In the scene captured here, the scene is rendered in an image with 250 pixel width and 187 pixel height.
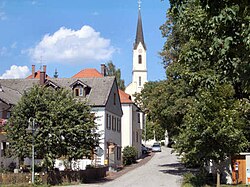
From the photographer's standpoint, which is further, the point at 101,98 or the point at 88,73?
the point at 88,73

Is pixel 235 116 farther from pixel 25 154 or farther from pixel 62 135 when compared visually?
pixel 25 154

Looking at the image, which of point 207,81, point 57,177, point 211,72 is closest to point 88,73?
point 57,177

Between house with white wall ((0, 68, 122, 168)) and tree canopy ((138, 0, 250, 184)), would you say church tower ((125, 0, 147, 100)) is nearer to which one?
house with white wall ((0, 68, 122, 168))

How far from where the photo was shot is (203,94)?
25.7 m

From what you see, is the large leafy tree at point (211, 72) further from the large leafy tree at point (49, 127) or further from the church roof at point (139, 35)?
the church roof at point (139, 35)

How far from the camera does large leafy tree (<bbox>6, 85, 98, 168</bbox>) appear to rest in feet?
94.6

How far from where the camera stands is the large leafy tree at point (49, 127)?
28.8 metres

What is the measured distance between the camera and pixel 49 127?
28828 millimetres

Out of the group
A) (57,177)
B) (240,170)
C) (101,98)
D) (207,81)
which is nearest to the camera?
(207,81)

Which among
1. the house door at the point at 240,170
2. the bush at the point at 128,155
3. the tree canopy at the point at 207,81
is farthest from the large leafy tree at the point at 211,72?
the bush at the point at 128,155

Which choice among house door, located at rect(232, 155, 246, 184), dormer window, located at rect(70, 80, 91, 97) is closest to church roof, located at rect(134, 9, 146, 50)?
dormer window, located at rect(70, 80, 91, 97)

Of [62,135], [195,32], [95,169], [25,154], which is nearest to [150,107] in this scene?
[95,169]

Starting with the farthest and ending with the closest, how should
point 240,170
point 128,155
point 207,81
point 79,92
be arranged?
point 128,155 < point 79,92 < point 240,170 < point 207,81

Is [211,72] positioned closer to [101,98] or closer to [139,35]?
[101,98]
